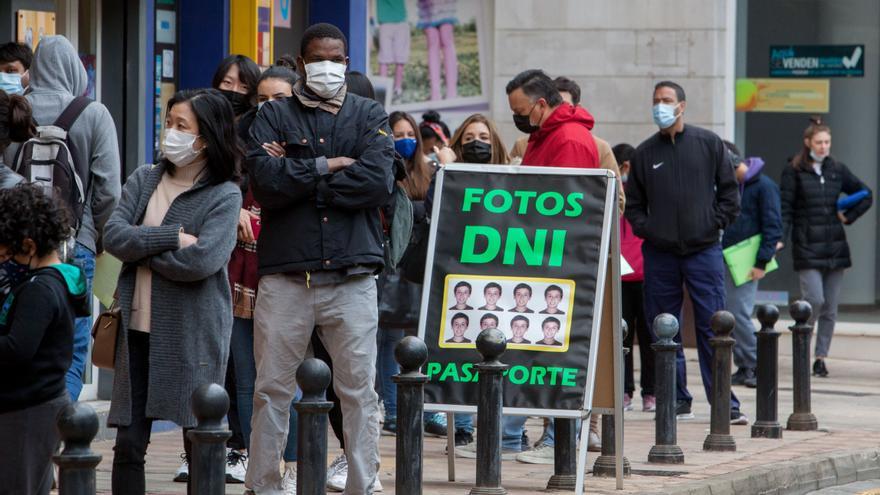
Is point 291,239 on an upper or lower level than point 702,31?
lower

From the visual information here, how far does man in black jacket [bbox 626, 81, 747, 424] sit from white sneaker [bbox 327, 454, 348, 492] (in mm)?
3586

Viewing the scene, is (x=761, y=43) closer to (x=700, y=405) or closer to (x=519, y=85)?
(x=700, y=405)

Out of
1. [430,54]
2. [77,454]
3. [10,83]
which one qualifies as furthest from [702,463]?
[430,54]

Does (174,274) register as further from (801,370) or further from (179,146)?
(801,370)

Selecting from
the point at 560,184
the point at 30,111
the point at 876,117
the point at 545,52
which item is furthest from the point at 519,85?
the point at 876,117

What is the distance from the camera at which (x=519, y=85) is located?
9.27 meters

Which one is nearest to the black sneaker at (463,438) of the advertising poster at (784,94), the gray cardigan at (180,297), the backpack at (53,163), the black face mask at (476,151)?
the black face mask at (476,151)

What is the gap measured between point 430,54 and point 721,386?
24.2 feet

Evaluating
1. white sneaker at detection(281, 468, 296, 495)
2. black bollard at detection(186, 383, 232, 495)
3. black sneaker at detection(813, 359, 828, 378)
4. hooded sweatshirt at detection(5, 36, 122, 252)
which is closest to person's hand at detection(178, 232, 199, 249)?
black bollard at detection(186, 383, 232, 495)

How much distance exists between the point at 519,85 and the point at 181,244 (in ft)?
9.84

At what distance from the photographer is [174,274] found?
266 inches

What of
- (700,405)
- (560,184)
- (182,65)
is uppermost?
(182,65)

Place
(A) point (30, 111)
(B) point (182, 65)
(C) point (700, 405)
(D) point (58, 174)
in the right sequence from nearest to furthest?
(A) point (30, 111) → (D) point (58, 174) → (B) point (182, 65) → (C) point (700, 405)

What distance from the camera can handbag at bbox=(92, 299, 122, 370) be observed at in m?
6.73
